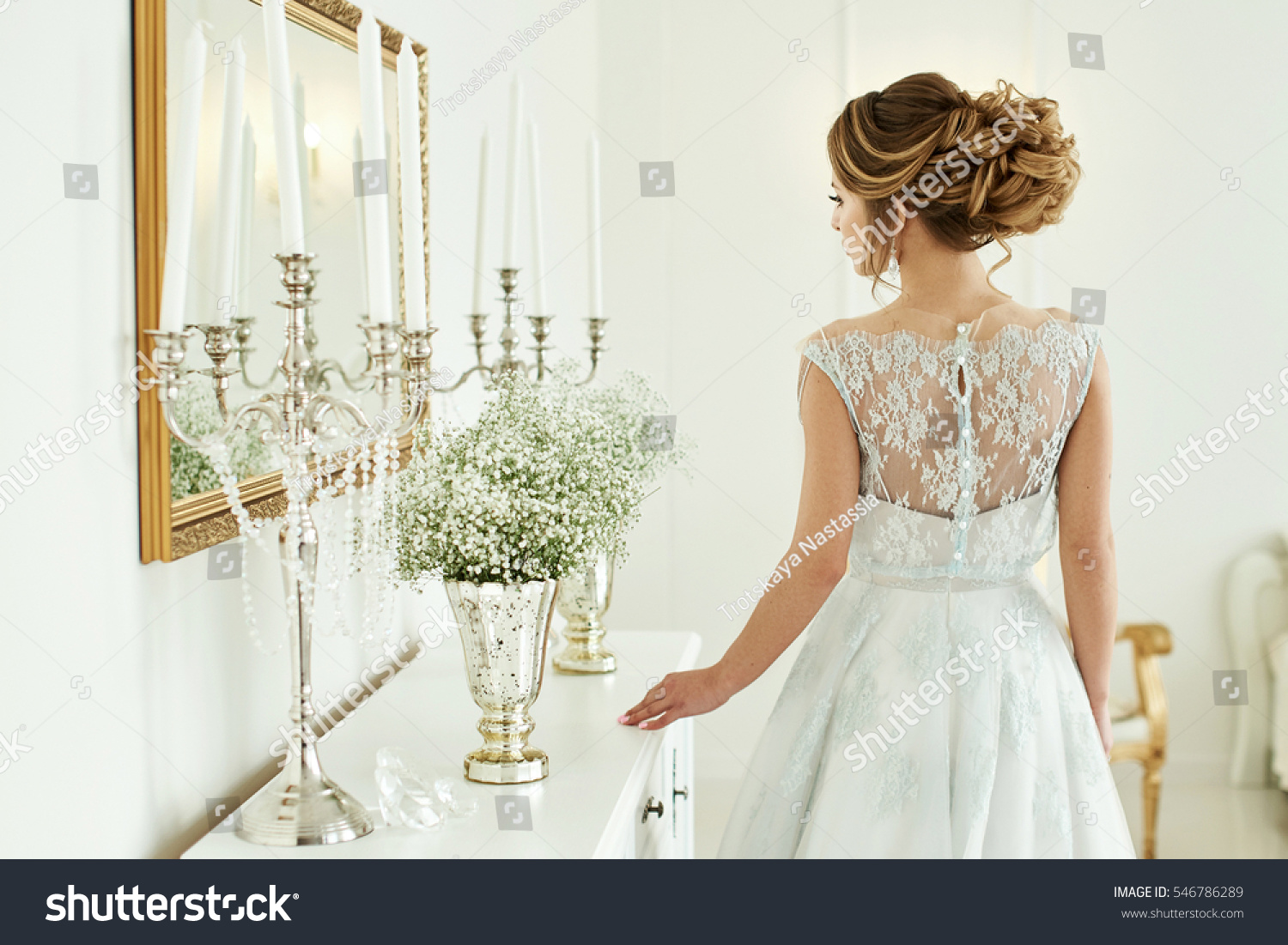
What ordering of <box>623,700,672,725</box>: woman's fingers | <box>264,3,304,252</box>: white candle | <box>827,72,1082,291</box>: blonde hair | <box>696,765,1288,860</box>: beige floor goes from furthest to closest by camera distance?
1. <box>696,765,1288,860</box>: beige floor
2. <box>623,700,672,725</box>: woman's fingers
3. <box>827,72,1082,291</box>: blonde hair
4. <box>264,3,304,252</box>: white candle

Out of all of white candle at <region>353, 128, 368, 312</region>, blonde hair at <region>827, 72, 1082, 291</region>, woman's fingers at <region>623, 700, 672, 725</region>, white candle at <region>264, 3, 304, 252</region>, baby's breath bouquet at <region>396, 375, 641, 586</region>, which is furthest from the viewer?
white candle at <region>353, 128, 368, 312</region>

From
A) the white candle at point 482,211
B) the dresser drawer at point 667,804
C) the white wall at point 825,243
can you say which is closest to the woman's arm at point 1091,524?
the dresser drawer at point 667,804

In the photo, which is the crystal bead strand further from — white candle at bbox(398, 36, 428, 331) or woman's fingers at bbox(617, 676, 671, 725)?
woman's fingers at bbox(617, 676, 671, 725)

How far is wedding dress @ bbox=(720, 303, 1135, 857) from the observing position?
1.33 m

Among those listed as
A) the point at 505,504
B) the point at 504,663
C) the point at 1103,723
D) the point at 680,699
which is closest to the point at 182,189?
the point at 505,504

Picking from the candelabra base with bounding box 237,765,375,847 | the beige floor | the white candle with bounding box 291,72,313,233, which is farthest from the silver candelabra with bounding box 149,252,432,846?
the beige floor

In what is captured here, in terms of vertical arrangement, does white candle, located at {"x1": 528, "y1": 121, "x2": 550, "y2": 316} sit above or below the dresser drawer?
above

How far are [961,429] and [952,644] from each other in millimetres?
270

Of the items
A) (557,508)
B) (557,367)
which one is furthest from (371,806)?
(557,367)

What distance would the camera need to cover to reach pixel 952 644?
138cm

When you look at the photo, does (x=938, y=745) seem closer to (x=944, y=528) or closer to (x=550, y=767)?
(x=944, y=528)

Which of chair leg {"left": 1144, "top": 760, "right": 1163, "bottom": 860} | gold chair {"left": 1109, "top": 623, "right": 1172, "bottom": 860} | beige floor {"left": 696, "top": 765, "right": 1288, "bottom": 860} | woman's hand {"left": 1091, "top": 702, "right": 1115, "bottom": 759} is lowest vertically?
beige floor {"left": 696, "top": 765, "right": 1288, "bottom": 860}

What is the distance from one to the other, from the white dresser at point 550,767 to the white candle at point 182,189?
0.50 m

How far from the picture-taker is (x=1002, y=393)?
1.32 meters
